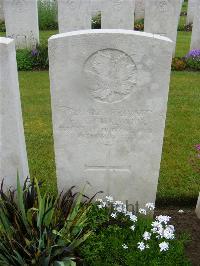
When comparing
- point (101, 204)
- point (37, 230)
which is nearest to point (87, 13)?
point (101, 204)

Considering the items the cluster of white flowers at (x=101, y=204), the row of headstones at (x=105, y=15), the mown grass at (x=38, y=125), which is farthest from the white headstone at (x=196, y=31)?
the cluster of white flowers at (x=101, y=204)

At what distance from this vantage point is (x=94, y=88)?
3.23 meters

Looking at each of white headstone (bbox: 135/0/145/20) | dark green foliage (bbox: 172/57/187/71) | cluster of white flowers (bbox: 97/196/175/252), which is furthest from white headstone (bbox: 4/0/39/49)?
white headstone (bbox: 135/0/145/20)

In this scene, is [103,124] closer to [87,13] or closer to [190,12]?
[87,13]

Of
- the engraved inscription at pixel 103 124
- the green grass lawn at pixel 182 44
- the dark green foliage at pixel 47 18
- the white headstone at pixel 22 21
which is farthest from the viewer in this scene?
the dark green foliage at pixel 47 18

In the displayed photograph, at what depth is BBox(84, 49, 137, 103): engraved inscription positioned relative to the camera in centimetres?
309

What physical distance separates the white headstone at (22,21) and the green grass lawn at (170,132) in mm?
1572

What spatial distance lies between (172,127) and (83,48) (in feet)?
11.9

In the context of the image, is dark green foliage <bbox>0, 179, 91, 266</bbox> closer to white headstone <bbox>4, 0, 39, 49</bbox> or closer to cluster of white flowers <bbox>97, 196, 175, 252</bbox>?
cluster of white flowers <bbox>97, 196, 175, 252</bbox>

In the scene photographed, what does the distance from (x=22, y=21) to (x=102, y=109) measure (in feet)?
25.0

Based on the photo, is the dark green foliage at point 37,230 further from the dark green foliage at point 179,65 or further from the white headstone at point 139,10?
the white headstone at point 139,10

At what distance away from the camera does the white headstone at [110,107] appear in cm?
304

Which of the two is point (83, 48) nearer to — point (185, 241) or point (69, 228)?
point (69, 228)

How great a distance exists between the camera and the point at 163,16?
9586 mm
